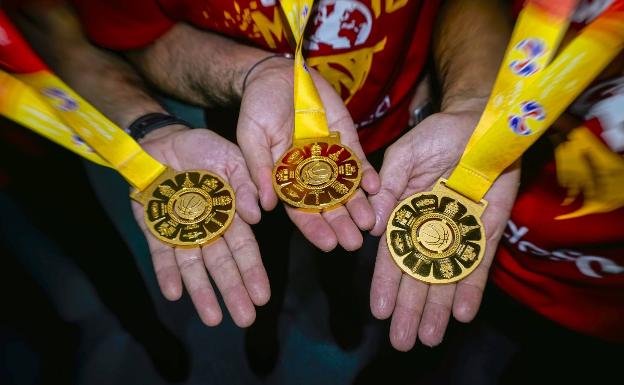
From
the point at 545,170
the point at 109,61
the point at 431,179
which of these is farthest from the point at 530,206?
the point at 109,61

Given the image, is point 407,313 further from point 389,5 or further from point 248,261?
point 389,5

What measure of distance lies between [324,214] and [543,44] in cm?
92

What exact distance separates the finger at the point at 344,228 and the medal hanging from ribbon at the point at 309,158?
0.03 m

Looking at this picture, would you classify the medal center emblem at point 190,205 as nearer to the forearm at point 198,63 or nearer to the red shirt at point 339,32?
the forearm at point 198,63

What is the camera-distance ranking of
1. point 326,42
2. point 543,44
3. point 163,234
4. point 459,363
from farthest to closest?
point 459,363 → point 326,42 → point 163,234 → point 543,44

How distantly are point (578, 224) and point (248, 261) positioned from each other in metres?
1.05

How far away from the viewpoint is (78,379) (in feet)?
6.35

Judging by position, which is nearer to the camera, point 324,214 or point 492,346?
point 324,214

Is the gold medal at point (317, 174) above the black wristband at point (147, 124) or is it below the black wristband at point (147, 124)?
above

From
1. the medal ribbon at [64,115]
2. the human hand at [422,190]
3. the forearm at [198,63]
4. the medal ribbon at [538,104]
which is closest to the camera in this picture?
the medal ribbon at [538,104]

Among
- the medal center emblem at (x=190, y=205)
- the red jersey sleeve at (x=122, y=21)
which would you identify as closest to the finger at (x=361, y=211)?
the medal center emblem at (x=190, y=205)

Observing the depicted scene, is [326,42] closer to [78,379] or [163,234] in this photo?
[163,234]

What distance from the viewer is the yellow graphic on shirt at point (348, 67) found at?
1.61 metres

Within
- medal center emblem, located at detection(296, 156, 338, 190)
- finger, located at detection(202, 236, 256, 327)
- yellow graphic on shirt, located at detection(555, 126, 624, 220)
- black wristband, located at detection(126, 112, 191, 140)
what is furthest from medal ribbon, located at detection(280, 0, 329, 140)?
yellow graphic on shirt, located at detection(555, 126, 624, 220)
